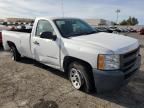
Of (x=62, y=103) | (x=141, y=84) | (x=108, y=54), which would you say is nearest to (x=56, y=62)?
(x=62, y=103)

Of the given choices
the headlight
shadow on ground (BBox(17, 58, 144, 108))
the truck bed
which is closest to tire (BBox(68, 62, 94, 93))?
shadow on ground (BBox(17, 58, 144, 108))

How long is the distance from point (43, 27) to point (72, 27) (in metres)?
0.92

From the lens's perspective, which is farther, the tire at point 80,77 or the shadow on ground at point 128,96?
the tire at point 80,77

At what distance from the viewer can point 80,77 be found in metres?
5.07

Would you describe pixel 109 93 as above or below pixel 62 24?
below

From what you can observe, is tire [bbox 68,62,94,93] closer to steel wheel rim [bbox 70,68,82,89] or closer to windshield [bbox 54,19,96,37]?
steel wheel rim [bbox 70,68,82,89]

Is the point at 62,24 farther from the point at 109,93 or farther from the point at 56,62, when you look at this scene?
the point at 109,93

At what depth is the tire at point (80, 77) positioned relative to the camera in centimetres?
489

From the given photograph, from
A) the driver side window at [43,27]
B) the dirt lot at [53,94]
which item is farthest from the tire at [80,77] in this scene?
the driver side window at [43,27]

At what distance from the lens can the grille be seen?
14.9ft

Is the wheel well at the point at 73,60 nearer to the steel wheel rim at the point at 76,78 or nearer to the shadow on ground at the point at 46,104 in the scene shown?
the steel wheel rim at the point at 76,78

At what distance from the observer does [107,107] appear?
176 inches

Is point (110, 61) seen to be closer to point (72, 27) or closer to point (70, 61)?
point (70, 61)

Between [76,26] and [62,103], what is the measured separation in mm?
2473
